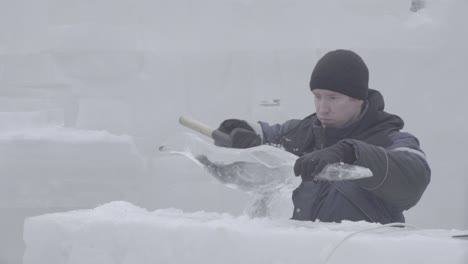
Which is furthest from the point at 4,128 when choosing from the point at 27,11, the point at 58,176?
the point at 27,11

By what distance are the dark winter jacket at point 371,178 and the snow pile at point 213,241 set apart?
0.83 feet

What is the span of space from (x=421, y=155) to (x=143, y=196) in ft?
8.52

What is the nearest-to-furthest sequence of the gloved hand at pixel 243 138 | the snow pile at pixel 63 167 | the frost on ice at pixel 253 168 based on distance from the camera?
the frost on ice at pixel 253 168 → the gloved hand at pixel 243 138 → the snow pile at pixel 63 167

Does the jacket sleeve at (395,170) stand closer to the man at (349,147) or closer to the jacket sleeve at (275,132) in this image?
the man at (349,147)

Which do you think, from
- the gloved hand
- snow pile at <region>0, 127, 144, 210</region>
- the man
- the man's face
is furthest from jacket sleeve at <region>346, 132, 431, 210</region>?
snow pile at <region>0, 127, 144, 210</region>

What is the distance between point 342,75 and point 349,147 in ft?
1.50

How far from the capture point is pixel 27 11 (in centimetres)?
462

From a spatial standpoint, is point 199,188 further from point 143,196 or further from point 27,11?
point 27,11

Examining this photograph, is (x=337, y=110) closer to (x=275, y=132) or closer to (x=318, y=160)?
(x=275, y=132)

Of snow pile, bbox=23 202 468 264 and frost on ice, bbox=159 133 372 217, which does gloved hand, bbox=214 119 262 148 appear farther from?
snow pile, bbox=23 202 468 264

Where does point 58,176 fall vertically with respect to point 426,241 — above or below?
below

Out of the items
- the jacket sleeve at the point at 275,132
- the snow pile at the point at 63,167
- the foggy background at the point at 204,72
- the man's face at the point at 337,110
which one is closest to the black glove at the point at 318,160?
the man's face at the point at 337,110

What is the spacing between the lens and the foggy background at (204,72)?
448cm

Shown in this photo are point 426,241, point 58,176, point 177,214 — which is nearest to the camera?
point 426,241
